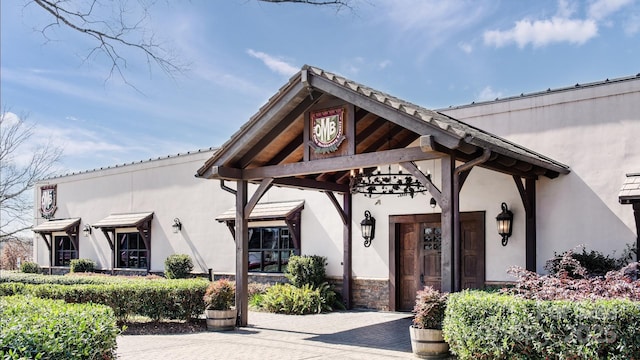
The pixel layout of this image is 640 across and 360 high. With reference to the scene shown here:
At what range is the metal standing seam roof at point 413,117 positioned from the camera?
27.4ft

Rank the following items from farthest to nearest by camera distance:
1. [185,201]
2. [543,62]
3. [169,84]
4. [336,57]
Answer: [185,201] < [543,62] < [336,57] < [169,84]

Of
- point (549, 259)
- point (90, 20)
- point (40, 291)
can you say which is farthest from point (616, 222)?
point (40, 291)

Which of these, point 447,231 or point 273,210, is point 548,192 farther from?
point 273,210

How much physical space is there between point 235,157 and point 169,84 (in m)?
3.51

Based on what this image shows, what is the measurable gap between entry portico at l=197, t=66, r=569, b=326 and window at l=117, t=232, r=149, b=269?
31.8 ft

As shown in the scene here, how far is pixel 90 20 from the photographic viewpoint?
22.8 ft

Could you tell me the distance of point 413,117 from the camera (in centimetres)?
876

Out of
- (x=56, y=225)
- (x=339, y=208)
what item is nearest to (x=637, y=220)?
(x=339, y=208)

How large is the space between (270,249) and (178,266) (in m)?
3.30

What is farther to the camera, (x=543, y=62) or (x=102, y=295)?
(x=543, y=62)

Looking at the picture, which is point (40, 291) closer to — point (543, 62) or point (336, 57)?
point (336, 57)

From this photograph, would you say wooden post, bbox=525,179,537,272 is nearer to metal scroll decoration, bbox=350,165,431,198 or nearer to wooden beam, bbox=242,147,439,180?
metal scroll decoration, bbox=350,165,431,198

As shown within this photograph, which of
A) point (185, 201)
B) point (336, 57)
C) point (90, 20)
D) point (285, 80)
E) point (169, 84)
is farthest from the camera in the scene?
point (185, 201)

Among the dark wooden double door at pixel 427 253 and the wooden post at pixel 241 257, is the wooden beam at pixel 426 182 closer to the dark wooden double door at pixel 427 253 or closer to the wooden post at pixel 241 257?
the wooden post at pixel 241 257
